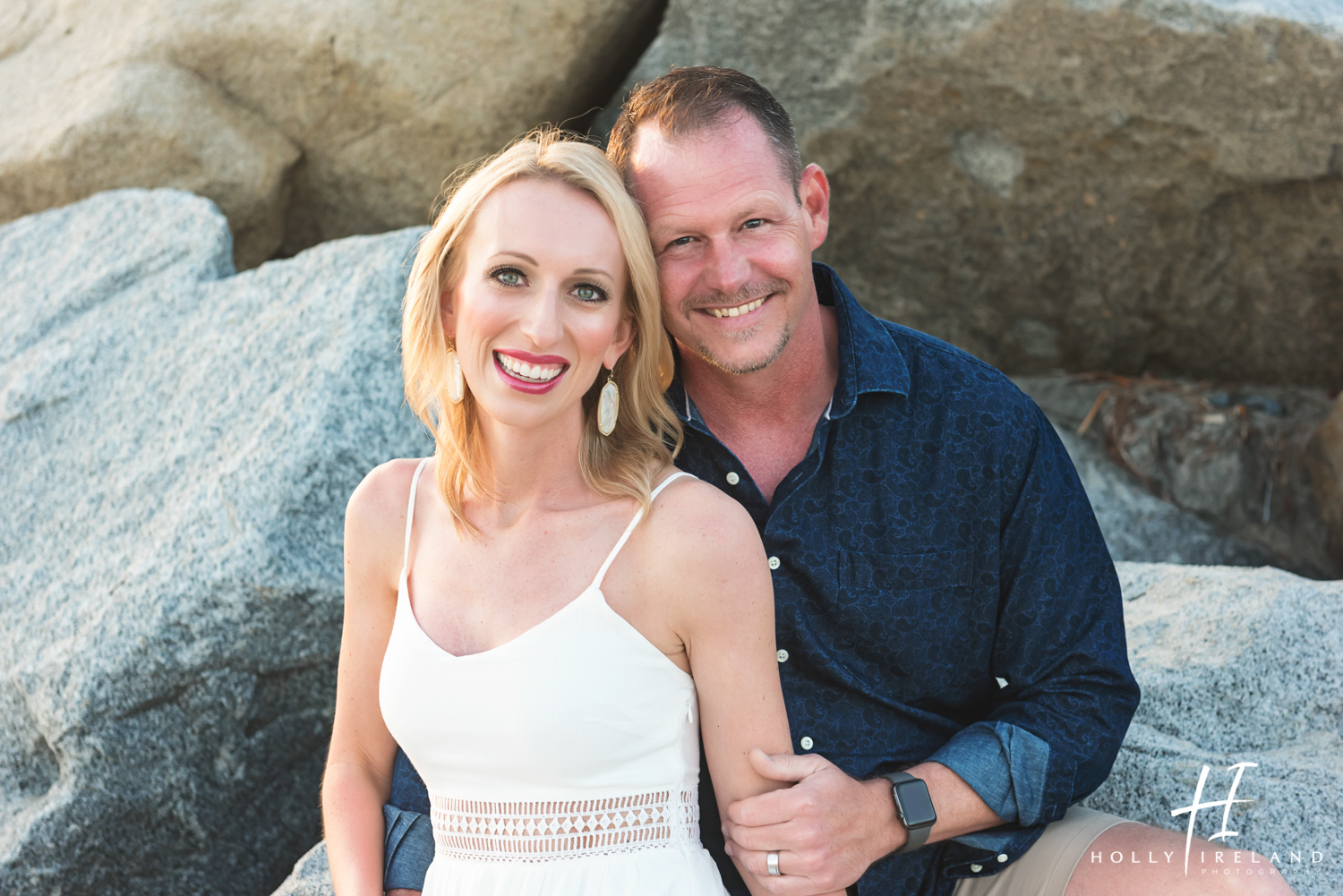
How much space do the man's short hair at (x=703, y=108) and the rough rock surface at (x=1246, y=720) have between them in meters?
1.43

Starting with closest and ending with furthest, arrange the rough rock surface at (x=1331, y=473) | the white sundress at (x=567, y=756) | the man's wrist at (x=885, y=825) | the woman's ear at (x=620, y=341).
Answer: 1. the white sundress at (x=567, y=756)
2. the man's wrist at (x=885, y=825)
3. the woman's ear at (x=620, y=341)
4. the rough rock surface at (x=1331, y=473)

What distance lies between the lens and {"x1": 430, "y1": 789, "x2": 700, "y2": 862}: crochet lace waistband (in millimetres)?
2031

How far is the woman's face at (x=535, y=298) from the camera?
210 centimetres

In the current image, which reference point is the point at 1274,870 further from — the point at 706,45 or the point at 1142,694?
the point at 706,45

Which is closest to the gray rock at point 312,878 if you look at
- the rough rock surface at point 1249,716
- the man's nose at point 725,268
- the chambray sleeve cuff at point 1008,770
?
the chambray sleeve cuff at point 1008,770

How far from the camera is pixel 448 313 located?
90.0 inches

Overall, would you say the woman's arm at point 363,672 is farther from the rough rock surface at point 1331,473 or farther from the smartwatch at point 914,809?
the rough rock surface at point 1331,473

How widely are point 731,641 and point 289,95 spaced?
119 inches

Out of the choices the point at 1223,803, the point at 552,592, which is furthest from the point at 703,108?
the point at 1223,803

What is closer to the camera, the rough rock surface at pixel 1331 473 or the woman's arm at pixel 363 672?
the woman's arm at pixel 363 672

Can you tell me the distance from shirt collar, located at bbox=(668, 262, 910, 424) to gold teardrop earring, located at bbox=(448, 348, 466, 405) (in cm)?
47

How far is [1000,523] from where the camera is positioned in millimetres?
2352

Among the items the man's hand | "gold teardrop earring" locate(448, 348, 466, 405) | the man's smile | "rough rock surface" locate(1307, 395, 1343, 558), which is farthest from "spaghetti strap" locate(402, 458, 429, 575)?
"rough rock surface" locate(1307, 395, 1343, 558)

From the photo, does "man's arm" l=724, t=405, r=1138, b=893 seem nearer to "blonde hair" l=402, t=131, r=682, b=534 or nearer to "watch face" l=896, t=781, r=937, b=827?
"watch face" l=896, t=781, r=937, b=827
